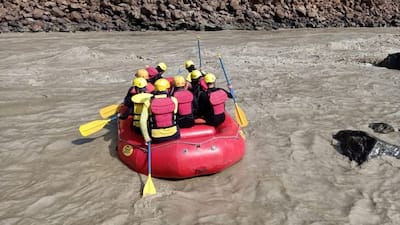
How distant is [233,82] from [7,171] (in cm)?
563

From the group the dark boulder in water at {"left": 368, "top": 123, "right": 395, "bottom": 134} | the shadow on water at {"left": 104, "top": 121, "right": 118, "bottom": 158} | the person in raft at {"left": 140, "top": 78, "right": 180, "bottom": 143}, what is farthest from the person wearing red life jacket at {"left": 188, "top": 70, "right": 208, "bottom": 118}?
the dark boulder in water at {"left": 368, "top": 123, "right": 395, "bottom": 134}

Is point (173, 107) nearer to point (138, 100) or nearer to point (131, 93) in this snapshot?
point (138, 100)

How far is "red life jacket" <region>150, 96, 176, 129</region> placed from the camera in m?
5.46

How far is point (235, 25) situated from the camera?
20.4 metres

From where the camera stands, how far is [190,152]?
540cm

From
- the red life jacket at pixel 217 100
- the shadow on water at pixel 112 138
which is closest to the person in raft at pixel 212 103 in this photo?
the red life jacket at pixel 217 100

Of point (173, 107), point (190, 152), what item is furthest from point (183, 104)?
point (190, 152)

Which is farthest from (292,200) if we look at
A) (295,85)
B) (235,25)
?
(235,25)

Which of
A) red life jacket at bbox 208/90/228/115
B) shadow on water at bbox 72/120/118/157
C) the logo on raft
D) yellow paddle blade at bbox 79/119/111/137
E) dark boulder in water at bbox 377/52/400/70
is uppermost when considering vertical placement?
red life jacket at bbox 208/90/228/115

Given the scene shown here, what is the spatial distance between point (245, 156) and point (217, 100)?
0.94 metres

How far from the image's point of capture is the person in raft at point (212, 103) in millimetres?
5965

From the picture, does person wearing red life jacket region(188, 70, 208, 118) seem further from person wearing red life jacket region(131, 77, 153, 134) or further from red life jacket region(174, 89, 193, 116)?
person wearing red life jacket region(131, 77, 153, 134)

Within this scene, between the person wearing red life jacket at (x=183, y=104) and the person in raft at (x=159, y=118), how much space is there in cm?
15

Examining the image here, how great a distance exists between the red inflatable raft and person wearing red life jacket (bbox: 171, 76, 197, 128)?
0.32ft
